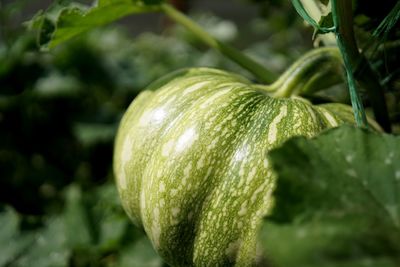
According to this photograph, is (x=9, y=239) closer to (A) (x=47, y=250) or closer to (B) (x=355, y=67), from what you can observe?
(A) (x=47, y=250)

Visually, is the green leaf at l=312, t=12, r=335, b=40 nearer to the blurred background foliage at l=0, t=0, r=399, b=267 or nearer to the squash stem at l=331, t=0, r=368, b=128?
the squash stem at l=331, t=0, r=368, b=128

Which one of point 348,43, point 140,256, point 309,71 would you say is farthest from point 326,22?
point 140,256

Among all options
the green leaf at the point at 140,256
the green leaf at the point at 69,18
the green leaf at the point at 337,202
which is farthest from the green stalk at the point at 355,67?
the green leaf at the point at 140,256

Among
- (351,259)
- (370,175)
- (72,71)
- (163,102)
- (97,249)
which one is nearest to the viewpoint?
(351,259)

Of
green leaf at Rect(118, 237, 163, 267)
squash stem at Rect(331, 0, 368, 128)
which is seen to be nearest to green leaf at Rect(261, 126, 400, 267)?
squash stem at Rect(331, 0, 368, 128)

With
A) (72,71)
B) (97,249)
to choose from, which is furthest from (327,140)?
(72,71)

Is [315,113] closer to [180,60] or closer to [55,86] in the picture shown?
[55,86]

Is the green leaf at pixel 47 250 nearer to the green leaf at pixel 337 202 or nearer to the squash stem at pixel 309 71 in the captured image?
the squash stem at pixel 309 71
